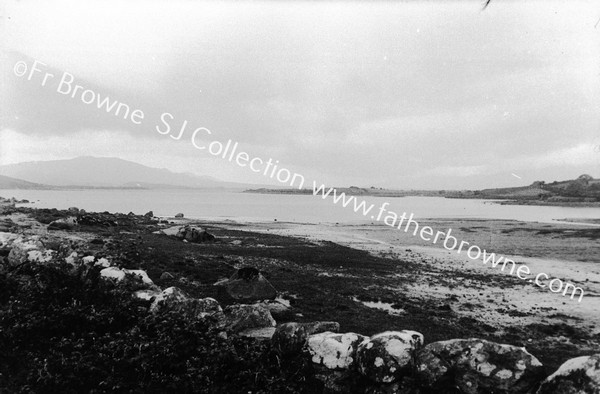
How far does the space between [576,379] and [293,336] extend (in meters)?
3.95

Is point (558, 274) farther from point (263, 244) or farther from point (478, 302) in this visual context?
point (263, 244)

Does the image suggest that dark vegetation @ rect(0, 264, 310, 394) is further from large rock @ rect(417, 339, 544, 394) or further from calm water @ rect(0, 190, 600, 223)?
calm water @ rect(0, 190, 600, 223)

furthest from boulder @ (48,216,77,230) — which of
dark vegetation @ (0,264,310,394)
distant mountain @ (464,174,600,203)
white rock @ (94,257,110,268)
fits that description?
distant mountain @ (464,174,600,203)

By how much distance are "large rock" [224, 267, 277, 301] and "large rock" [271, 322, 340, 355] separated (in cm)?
394

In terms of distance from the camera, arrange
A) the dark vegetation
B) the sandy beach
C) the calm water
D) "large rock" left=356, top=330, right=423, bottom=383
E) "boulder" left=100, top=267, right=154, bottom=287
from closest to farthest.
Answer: "large rock" left=356, top=330, right=423, bottom=383
the dark vegetation
"boulder" left=100, top=267, right=154, bottom=287
the sandy beach
the calm water

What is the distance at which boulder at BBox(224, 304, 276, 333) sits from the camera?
7.82m

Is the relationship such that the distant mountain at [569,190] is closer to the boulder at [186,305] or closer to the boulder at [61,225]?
the boulder at [61,225]

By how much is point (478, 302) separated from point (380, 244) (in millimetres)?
15508

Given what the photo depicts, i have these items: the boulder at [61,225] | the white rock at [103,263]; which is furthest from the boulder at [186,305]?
the boulder at [61,225]

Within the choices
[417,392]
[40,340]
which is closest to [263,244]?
[40,340]

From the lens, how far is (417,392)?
5574 millimetres

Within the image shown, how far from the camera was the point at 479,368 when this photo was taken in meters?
5.48

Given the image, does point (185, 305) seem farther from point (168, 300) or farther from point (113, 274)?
point (113, 274)

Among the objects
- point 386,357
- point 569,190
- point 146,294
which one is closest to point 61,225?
point 146,294
